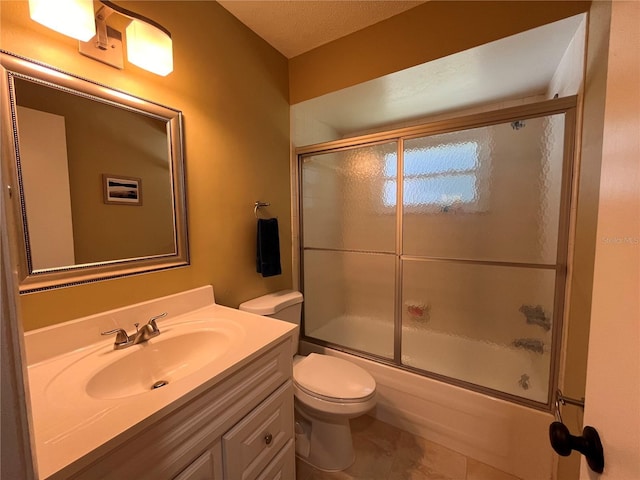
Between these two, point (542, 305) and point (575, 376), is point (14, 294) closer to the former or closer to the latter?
point (575, 376)

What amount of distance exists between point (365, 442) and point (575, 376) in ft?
3.66

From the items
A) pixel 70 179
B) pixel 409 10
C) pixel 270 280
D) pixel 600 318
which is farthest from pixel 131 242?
pixel 409 10

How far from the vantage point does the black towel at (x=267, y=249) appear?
1.64 m

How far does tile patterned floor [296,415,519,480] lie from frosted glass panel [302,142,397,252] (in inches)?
45.7

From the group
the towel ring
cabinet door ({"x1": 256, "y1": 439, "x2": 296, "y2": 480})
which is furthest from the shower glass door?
cabinet door ({"x1": 256, "y1": 439, "x2": 296, "y2": 480})

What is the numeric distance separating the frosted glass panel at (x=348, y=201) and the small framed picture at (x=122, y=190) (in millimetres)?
1125

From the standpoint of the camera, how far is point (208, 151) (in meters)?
1.38

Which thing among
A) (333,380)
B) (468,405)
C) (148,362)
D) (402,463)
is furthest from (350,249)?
(148,362)

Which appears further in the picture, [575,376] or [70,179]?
[575,376]

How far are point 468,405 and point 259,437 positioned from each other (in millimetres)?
1197

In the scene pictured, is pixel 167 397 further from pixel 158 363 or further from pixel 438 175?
pixel 438 175

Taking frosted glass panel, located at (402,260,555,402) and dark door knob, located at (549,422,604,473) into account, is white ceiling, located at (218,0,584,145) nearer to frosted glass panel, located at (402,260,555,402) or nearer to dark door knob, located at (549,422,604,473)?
frosted glass panel, located at (402,260,555,402)

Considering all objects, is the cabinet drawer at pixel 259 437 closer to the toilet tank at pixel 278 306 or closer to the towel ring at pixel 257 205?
the toilet tank at pixel 278 306

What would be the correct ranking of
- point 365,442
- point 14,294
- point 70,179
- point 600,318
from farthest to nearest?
point 365,442
point 70,179
point 600,318
point 14,294
